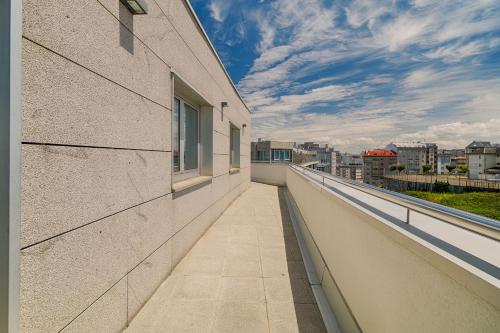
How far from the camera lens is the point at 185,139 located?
542cm

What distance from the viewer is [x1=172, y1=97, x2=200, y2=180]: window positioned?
480 centimetres

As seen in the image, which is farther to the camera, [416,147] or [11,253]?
[416,147]

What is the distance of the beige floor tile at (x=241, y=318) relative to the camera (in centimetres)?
260

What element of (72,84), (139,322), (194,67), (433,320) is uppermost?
(194,67)

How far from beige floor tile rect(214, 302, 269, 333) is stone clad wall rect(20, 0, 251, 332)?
102cm

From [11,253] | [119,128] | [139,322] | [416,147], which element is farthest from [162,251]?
[416,147]

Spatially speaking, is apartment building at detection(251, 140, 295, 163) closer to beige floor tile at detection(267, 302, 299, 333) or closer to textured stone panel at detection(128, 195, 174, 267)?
Result: textured stone panel at detection(128, 195, 174, 267)

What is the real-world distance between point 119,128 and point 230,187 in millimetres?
6553

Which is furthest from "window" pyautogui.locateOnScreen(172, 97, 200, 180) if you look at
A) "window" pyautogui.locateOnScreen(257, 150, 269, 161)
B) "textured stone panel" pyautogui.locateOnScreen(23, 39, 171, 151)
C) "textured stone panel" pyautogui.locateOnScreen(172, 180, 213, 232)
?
"window" pyautogui.locateOnScreen(257, 150, 269, 161)

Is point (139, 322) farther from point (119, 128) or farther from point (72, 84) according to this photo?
point (72, 84)

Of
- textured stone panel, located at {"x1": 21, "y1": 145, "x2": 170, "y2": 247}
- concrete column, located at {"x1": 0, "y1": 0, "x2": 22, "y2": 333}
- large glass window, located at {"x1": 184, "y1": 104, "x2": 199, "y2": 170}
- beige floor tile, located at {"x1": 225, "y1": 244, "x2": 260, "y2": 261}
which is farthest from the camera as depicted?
large glass window, located at {"x1": 184, "y1": 104, "x2": 199, "y2": 170}

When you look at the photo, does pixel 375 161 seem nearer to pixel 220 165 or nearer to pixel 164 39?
pixel 220 165

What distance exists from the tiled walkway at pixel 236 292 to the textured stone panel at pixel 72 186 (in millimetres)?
1402

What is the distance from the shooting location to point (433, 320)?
124 cm
